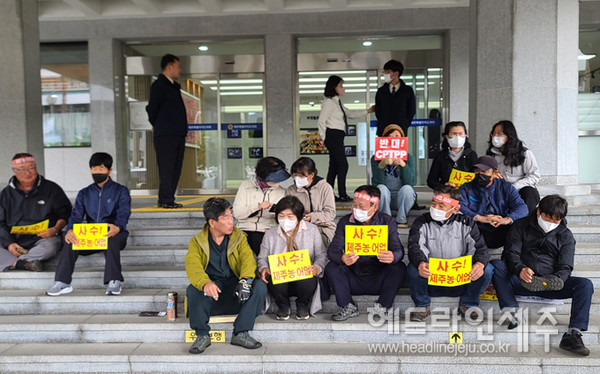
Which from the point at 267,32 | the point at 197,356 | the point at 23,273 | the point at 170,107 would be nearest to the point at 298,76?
the point at 267,32

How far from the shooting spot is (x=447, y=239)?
447 centimetres

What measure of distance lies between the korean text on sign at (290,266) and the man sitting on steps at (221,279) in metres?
0.16

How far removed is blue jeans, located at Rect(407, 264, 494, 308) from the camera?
14.1ft

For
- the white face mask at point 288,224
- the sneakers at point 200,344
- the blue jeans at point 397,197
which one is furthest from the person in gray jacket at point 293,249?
the blue jeans at point 397,197

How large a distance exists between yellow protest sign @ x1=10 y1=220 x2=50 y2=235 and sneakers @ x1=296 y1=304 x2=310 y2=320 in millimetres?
3175

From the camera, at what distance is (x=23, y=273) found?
17.5 ft

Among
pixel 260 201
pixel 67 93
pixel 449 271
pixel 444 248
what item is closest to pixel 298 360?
pixel 449 271

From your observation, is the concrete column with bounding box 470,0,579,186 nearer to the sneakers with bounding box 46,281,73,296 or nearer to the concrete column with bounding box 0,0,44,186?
the sneakers with bounding box 46,281,73,296

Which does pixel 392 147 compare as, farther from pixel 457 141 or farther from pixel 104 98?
pixel 104 98

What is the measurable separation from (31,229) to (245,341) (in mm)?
3075

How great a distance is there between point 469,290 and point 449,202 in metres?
0.79

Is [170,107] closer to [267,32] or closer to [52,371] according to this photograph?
[52,371]

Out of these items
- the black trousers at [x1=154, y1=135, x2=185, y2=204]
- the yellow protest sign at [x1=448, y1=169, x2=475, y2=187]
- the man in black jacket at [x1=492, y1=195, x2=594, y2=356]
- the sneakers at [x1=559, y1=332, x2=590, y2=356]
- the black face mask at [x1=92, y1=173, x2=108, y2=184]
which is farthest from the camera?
the black trousers at [x1=154, y1=135, x2=185, y2=204]

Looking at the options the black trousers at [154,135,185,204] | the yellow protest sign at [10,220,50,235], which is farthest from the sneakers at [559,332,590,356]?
the yellow protest sign at [10,220,50,235]
